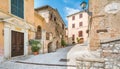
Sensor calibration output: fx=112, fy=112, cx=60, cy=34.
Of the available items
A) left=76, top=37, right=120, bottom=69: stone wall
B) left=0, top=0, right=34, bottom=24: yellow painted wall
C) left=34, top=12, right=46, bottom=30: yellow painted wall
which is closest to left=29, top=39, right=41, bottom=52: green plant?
left=0, top=0, right=34, bottom=24: yellow painted wall

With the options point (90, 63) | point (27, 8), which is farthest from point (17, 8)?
point (90, 63)

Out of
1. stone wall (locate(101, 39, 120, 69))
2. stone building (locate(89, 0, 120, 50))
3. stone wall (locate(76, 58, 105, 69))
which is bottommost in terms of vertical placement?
stone wall (locate(76, 58, 105, 69))

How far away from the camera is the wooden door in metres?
8.41

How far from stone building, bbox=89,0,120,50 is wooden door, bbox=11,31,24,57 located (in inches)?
239

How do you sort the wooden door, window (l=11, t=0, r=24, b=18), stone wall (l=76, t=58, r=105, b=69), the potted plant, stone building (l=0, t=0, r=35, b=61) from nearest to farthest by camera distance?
stone wall (l=76, t=58, r=105, b=69) → stone building (l=0, t=0, r=35, b=61) → the wooden door → window (l=11, t=0, r=24, b=18) → the potted plant

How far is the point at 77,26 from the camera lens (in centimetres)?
3334

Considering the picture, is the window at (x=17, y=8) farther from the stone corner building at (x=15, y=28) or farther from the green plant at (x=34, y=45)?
the green plant at (x=34, y=45)

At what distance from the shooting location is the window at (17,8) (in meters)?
8.78

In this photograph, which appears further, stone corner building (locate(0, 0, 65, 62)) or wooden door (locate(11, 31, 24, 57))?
wooden door (locate(11, 31, 24, 57))

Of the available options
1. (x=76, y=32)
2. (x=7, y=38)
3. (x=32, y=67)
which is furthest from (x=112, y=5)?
(x=76, y=32)

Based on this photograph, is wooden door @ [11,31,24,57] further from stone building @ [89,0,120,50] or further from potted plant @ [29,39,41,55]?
stone building @ [89,0,120,50]

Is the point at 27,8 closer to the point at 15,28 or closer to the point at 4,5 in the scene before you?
the point at 15,28

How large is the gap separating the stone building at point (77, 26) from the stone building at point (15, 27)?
21.6 m

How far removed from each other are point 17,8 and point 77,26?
2558 cm
